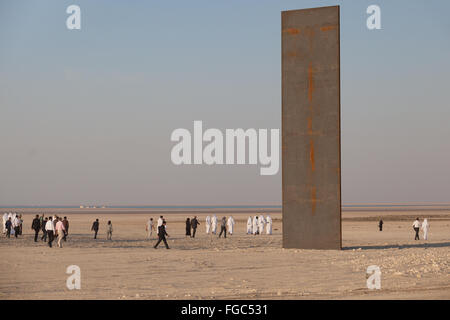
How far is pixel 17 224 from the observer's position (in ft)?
146

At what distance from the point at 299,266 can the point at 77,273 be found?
7978mm

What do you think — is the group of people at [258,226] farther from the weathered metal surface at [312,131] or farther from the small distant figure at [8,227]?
the weathered metal surface at [312,131]

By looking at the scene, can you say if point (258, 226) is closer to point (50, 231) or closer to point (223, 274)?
point (50, 231)

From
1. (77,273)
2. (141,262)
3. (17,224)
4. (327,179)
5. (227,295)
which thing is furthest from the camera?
(17,224)

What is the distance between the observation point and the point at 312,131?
30.7 metres

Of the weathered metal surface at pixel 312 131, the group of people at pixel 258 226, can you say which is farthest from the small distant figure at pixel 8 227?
the weathered metal surface at pixel 312 131

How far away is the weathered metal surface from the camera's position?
3027 centimetres

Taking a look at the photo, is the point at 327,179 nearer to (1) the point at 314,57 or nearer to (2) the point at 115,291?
(1) the point at 314,57

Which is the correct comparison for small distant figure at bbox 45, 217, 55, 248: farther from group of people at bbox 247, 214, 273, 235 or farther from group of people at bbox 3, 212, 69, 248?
group of people at bbox 247, 214, 273, 235

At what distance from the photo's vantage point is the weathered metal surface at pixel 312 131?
30.3m

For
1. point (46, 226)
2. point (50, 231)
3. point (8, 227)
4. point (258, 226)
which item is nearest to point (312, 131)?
point (50, 231)

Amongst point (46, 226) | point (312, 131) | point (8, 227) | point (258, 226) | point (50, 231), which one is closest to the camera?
point (312, 131)
